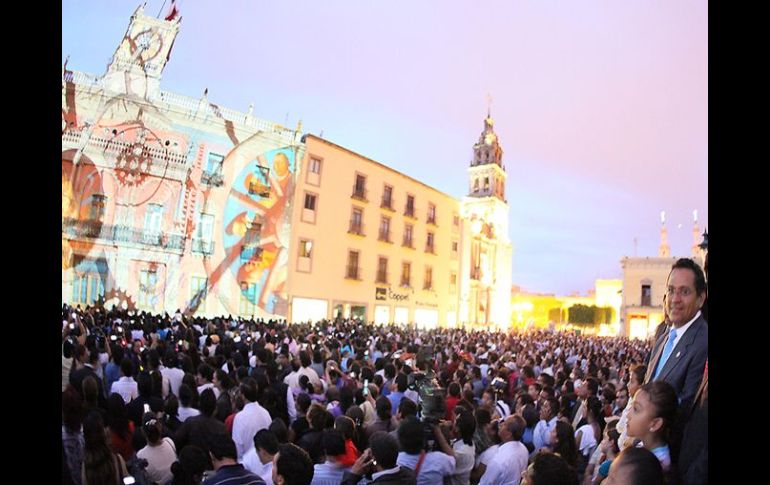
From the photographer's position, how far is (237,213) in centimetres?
2475

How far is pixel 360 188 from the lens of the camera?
102 feet

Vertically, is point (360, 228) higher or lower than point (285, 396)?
higher

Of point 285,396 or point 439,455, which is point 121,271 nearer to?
point 285,396

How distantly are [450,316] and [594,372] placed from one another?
1170 inches

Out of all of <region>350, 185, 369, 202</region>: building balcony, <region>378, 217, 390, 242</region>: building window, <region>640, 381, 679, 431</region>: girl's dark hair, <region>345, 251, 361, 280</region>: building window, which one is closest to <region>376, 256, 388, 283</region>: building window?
<region>378, 217, 390, 242</region>: building window

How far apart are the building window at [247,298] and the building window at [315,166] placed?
6489 mm

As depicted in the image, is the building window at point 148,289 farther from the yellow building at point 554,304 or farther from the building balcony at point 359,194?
the yellow building at point 554,304

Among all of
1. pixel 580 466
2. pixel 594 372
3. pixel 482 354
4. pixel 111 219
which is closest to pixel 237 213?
pixel 111 219

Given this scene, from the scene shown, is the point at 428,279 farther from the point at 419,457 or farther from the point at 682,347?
the point at 682,347

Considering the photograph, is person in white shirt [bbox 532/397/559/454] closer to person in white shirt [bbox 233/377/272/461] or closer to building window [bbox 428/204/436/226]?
person in white shirt [bbox 233/377/272/461]

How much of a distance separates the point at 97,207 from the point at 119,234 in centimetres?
125

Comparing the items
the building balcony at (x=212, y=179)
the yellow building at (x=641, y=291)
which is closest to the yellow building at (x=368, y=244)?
the building balcony at (x=212, y=179)

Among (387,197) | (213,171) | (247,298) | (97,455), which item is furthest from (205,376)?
(387,197)

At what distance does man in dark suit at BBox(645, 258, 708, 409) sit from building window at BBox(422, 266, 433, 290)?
33019mm
